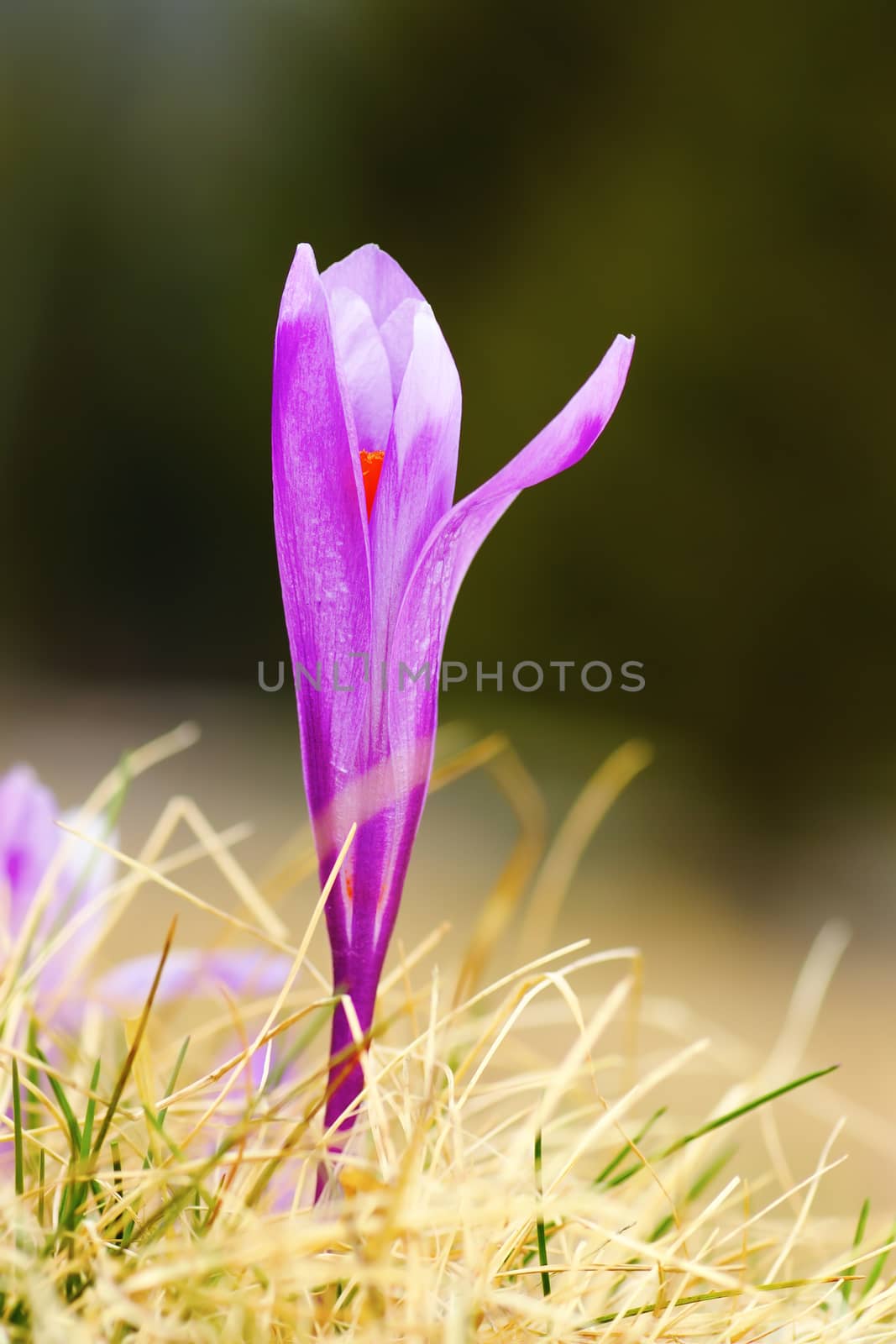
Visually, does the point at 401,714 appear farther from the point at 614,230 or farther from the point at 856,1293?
the point at 614,230

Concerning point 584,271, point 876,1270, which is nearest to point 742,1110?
point 876,1270

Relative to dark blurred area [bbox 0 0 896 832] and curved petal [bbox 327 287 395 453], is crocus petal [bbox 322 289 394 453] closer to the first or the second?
curved petal [bbox 327 287 395 453]

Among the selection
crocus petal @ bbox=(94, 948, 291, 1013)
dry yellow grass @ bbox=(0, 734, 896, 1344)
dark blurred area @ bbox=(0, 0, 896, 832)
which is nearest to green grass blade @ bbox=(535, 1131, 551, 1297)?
dry yellow grass @ bbox=(0, 734, 896, 1344)

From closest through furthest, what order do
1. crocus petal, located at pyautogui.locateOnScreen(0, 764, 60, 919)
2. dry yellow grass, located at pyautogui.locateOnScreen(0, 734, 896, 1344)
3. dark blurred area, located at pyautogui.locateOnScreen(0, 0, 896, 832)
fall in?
1. dry yellow grass, located at pyautogui.locateOnScreen(0, 734, 896, 1344)
2. crocus petal, located at pyautogui.locateOnScreen(0, 764, 60, 919)
3. dark blurred area, located at pyautogui.locateOnScreen(0, 0, 896, 832)

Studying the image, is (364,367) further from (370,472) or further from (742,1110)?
(742,1110)

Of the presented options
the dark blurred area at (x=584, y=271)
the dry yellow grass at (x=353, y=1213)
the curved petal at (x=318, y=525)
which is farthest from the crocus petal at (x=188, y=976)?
the dark blurred area at (x=584, y=271)

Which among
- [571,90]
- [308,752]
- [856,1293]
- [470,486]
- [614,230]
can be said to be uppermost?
[571,90]

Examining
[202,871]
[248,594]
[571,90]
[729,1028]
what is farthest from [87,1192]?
[248,594]
